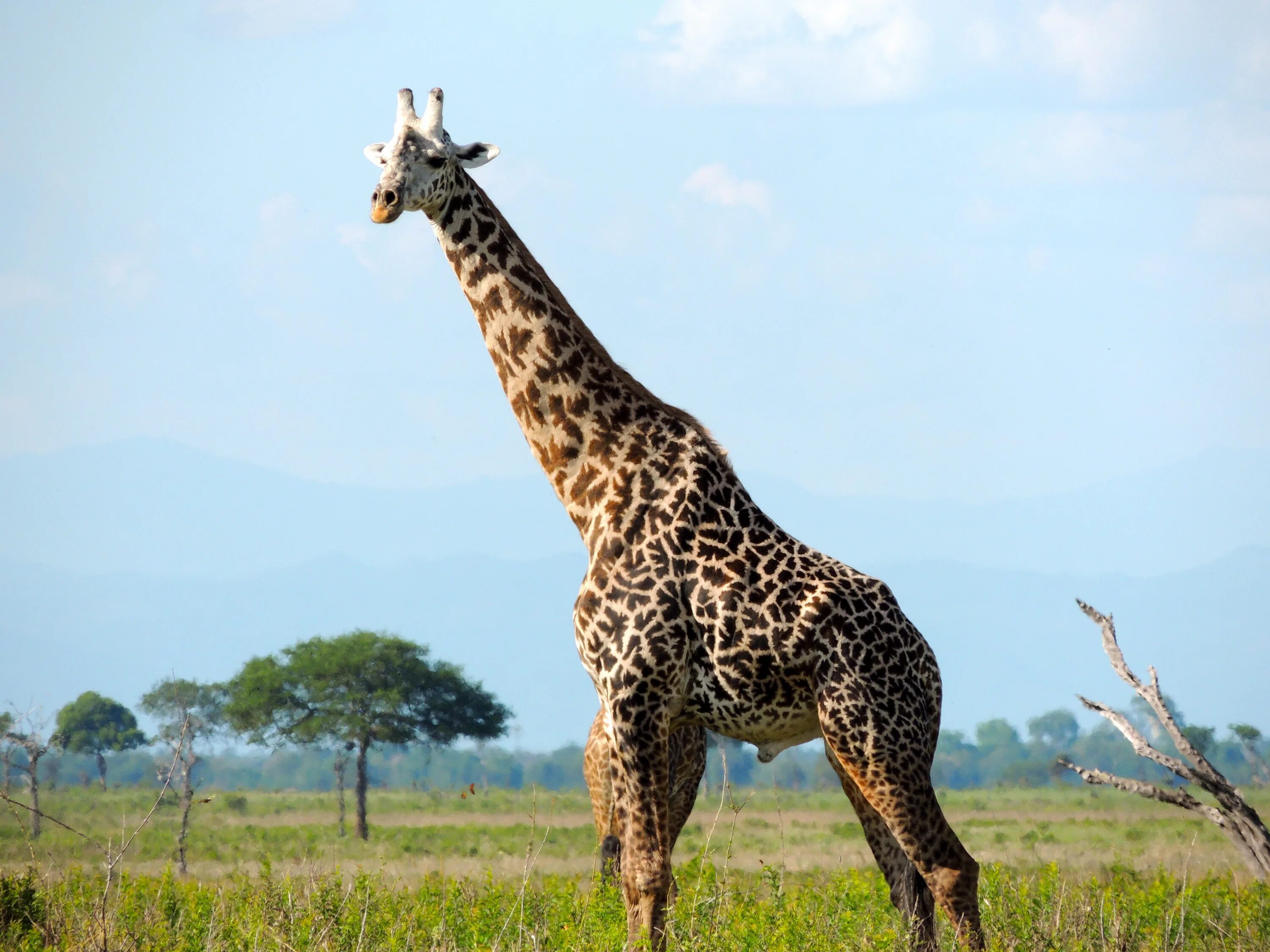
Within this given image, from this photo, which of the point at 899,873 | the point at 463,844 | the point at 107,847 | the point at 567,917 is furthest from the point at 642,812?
the point at 463,844

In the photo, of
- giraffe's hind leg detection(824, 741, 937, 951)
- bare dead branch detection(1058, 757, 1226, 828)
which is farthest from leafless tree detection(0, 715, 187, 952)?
bare dead branch detection(1058, 757, 1226, 828)

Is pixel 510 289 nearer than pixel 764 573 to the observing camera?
No

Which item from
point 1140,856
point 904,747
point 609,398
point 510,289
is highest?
point 510,289

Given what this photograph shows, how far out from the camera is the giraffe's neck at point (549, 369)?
891 cm

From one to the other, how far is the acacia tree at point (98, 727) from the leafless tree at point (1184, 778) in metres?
61.6

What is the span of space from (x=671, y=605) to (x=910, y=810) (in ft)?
6.08

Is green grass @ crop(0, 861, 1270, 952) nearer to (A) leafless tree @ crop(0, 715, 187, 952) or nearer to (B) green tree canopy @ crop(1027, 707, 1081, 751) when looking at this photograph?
(A) leafless tree @ crop(0, 715, 187, 952)

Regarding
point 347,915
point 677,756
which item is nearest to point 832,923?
point 677,756

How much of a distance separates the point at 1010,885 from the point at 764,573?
5908mm

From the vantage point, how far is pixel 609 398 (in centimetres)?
900

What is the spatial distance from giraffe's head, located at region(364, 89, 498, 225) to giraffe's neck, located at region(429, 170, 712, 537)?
151 mm

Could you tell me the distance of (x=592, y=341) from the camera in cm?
917

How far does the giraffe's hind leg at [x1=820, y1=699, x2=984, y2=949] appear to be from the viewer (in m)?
8.18

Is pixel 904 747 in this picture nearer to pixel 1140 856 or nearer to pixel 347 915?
pixel 347 915
